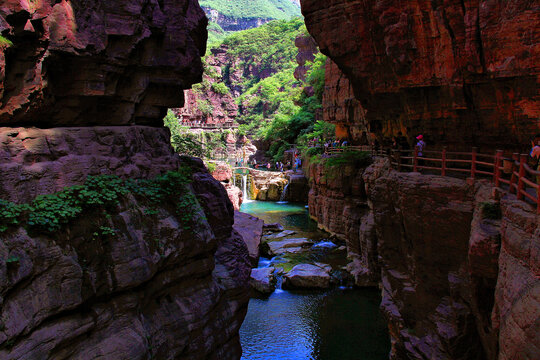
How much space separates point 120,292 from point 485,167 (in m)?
11.0

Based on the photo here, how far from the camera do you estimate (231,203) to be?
1020 cm

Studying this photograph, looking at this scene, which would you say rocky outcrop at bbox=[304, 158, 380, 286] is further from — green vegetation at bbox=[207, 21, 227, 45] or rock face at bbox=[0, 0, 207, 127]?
green vegetation at bbox=[207, 21, 227, 45]

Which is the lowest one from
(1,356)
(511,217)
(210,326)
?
(210,326)

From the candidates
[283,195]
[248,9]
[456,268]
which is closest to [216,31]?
[248,9]

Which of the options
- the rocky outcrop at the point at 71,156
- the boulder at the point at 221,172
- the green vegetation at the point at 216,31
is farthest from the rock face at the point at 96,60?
the green vegetation at the point at 216,31

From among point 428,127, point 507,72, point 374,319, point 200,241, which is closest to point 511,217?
point 507,72

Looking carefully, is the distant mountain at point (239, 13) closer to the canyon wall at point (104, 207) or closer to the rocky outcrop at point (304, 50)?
the rocky outcrop at point (304, 50)

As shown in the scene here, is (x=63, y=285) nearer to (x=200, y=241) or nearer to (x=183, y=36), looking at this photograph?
Answer: (x=200, y=241)

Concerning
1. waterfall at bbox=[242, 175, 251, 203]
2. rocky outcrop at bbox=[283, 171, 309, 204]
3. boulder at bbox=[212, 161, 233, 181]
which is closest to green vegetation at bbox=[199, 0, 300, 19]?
waterfall at bbox=[242, 175, 251, 203]

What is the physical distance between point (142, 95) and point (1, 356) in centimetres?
537

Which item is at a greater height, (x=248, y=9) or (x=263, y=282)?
(x=248, y=9)

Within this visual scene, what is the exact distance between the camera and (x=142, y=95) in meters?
7.90

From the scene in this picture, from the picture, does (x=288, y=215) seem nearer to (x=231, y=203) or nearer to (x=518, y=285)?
(x=231, y=203)

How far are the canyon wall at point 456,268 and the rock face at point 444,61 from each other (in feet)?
8.44
